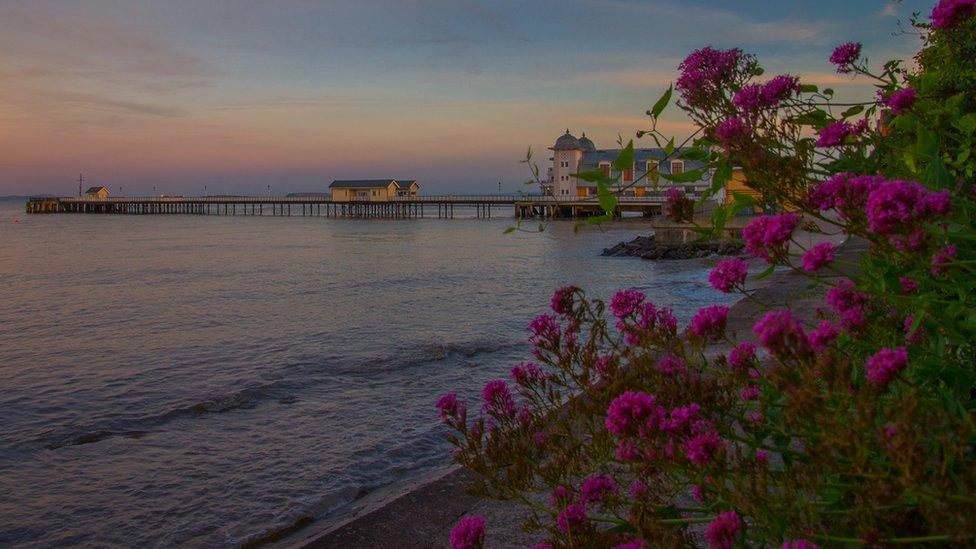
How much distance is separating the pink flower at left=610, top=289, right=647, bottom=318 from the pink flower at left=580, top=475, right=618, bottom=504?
586 mm

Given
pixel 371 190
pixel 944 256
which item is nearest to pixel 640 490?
pixel 944 256

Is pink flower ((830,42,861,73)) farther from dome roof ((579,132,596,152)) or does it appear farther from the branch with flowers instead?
dome roof ((579,132,596,152))

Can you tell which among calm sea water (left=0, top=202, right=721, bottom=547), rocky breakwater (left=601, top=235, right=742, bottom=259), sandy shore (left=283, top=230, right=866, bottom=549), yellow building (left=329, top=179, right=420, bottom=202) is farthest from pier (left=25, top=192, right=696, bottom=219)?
sandy shore (left=283, top=230, right=866, bottom=549)

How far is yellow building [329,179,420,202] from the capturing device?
10294 cm

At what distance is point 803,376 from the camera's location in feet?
4.85

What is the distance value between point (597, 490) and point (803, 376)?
1.14 meters

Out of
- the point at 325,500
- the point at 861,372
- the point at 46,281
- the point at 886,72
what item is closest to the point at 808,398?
the point at 861,372

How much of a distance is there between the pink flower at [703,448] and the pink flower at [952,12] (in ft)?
4.91

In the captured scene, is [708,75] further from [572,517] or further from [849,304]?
[572,517]

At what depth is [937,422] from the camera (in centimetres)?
160

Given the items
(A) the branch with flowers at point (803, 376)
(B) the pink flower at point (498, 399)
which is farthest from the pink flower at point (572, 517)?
(B) the pink flower at point (498, 399)

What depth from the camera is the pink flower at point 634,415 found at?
1.89 meters

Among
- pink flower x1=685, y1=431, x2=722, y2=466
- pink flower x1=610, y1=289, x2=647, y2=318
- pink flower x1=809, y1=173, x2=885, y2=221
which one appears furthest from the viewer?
pink flower x1=610, y1=289, x2=647, y2=318

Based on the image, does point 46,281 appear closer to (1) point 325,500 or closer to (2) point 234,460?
(2) point 234,460
